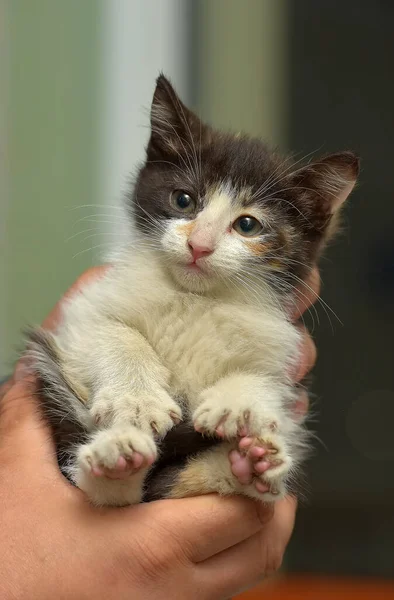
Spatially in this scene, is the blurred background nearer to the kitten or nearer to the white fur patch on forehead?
the kitten

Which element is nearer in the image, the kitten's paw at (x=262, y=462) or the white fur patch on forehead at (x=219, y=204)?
the kitten's paw at (x=262, y=462)

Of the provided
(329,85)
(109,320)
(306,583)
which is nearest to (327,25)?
(329,85)

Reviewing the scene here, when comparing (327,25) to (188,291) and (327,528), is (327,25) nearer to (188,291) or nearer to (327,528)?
(188,291)

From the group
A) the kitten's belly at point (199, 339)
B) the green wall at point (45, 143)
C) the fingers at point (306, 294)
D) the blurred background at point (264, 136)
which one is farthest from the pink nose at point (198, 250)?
the green wall at point (45, 143)

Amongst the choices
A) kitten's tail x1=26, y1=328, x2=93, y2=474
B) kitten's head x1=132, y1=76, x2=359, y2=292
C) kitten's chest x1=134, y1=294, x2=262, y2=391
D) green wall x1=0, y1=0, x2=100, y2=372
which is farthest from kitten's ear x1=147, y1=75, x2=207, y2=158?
green wall x1=0, y1=0, x2=100, y2=372

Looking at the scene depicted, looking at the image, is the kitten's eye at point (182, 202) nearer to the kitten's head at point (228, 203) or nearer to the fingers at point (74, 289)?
the kitten's head at point (228, 203)
